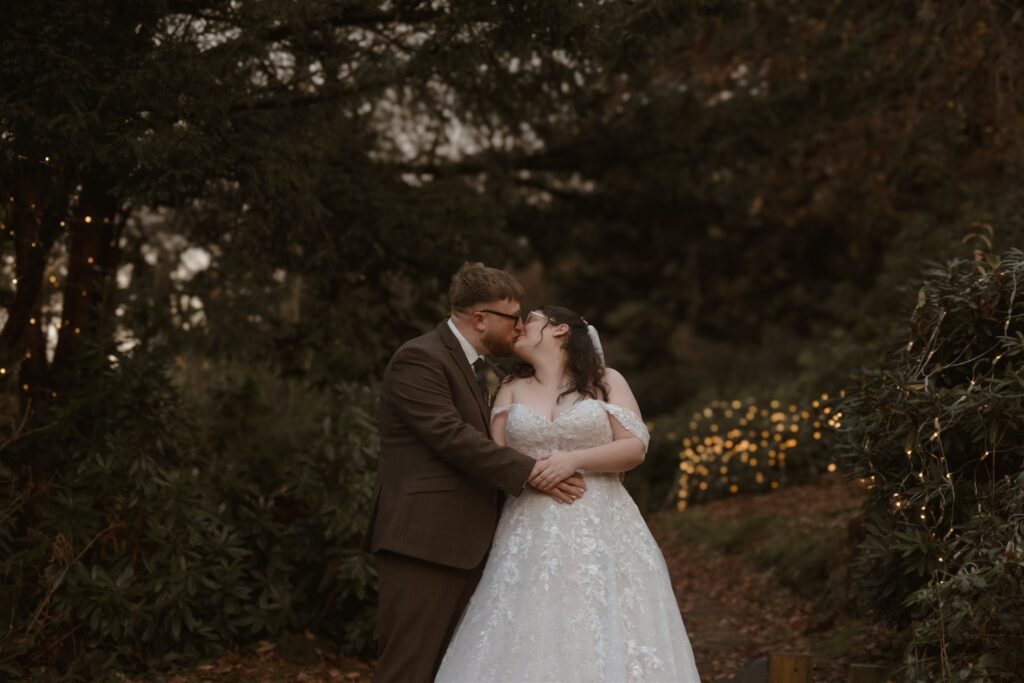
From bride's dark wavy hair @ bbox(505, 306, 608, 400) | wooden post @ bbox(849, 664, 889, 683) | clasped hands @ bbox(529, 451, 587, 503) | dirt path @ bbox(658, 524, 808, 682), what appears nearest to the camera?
clasped hands @ bbox(529, 451, 587, 503)

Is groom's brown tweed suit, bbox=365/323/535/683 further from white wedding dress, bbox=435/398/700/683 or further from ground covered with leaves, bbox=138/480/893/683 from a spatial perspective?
ground covered with leaves, bbox=138/480/893/683

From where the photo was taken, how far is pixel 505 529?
189 inches

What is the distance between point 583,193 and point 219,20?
29.6ft

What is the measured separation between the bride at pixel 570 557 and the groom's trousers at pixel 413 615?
8cm

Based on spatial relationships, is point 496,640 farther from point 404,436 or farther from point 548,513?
point 404,436

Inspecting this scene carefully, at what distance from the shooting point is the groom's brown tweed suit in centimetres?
458

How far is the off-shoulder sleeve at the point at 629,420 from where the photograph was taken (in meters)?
4.84

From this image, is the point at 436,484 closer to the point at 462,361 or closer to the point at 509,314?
the point at 462,361

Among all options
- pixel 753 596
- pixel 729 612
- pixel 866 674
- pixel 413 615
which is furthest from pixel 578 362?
pixel 753 596

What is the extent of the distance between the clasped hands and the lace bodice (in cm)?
8

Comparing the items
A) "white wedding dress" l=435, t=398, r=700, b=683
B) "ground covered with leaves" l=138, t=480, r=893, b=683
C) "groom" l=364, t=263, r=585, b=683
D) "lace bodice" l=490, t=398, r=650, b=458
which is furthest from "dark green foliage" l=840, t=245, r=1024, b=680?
"groom" l=364, t=263, r=585, b=683

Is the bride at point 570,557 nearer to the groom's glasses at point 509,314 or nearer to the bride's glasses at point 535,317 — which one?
the bride's glasses at point 535,317

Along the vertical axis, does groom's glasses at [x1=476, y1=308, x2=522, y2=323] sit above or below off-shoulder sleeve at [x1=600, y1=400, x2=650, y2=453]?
above

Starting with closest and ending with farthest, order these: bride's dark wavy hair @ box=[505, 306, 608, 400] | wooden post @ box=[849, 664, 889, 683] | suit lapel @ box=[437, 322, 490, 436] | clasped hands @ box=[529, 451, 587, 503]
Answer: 1. clasped hands @ box=[529, 451, 587, 503]
2. suit lapel @ box=[437, 322, 490, 436]
3. bride's dark wavy hair @ box=[505, 306, 608, 400]
4. wooden post @ box=[849, 664, 889, 683]
